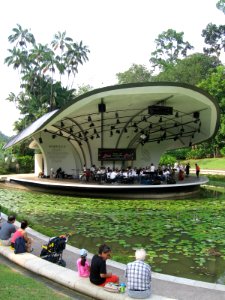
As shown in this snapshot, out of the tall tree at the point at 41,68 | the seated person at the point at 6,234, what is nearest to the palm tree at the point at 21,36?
the tall tree at the point at 41,68

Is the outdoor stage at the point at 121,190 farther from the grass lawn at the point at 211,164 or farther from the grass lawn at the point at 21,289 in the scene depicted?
the grass lawn at the point at 211,164

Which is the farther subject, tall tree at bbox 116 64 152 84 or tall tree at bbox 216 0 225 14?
tall tree at bbox 116 64 152 84

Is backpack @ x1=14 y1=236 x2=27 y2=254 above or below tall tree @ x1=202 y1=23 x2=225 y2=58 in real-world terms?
below

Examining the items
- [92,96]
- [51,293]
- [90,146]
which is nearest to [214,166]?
[90,146]

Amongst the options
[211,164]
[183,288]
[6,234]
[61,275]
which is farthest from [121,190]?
[211,164]

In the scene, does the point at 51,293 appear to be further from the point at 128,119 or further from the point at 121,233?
the point at 128,119

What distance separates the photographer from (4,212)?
42.5 ft

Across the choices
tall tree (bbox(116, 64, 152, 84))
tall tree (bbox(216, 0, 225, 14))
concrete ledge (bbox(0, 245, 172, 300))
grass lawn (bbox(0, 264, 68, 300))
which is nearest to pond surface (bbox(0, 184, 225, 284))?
concrete ledge (bbox(0, 245, 172, 300))

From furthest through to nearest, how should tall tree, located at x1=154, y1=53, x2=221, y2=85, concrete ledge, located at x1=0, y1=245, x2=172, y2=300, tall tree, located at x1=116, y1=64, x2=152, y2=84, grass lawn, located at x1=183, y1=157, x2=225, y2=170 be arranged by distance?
tall tree, located at x1=116, y1=64, x2=152, y2=84, tall tree, located at x1=154, y1=53, x2=221, y2=85, grass lawn, located at x1=183, y1=157, x2=225, y2=170, concrete ledge, located at x1=0, y1=245, x2=172, y2=300

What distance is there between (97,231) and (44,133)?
49.9ft

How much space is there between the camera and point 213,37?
71000 mm

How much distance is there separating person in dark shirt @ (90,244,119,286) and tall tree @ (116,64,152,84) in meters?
68.4

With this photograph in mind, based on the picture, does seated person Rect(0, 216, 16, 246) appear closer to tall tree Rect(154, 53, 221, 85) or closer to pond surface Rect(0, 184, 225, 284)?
pond surface Rect(0, 184, 225, 284)

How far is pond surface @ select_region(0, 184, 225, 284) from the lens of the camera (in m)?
8.11
